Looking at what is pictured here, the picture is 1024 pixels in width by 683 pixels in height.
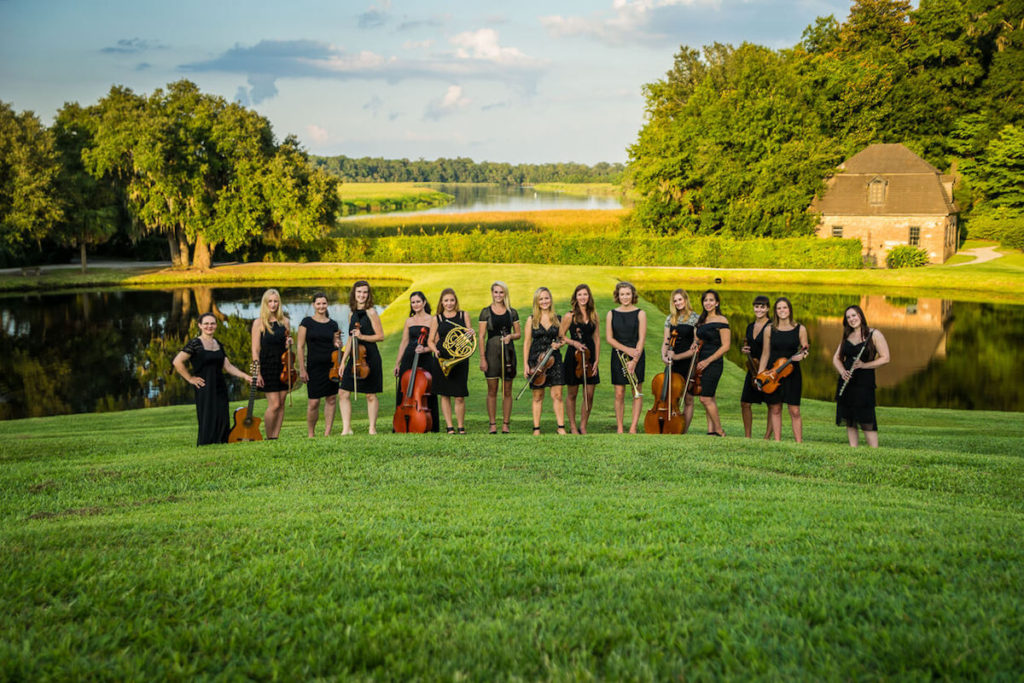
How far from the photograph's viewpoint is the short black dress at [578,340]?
9.77 m

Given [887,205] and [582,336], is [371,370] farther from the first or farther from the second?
[887,205]

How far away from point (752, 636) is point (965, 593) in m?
1.31

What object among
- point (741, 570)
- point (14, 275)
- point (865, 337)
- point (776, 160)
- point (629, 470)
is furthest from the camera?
point (776, 160)

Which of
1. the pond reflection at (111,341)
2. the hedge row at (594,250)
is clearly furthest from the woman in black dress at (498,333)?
the hedge row at (594,250)

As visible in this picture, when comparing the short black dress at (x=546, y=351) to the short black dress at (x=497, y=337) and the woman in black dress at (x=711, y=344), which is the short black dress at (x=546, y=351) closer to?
the short black dress at (x=497, y=337)

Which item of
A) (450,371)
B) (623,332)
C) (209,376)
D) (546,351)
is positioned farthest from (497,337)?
(209,376)

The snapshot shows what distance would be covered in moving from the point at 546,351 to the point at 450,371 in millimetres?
1306

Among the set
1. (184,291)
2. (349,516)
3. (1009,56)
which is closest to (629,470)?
(349,516)

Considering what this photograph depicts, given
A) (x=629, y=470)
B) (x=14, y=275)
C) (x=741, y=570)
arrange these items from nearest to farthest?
1. (x=741, y=570)
2. (x=629, y=470)
3. (x=14, y=275)

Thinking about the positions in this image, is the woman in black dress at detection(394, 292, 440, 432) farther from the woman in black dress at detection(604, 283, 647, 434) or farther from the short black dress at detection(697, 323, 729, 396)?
the short black dress at detection(697, 323, 729, 396)

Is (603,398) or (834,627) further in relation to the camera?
(603,398)

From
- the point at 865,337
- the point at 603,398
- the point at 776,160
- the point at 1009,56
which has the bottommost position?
the point at 603,398

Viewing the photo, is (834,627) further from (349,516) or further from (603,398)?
(603,398)

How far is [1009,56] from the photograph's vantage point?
56000 mm
